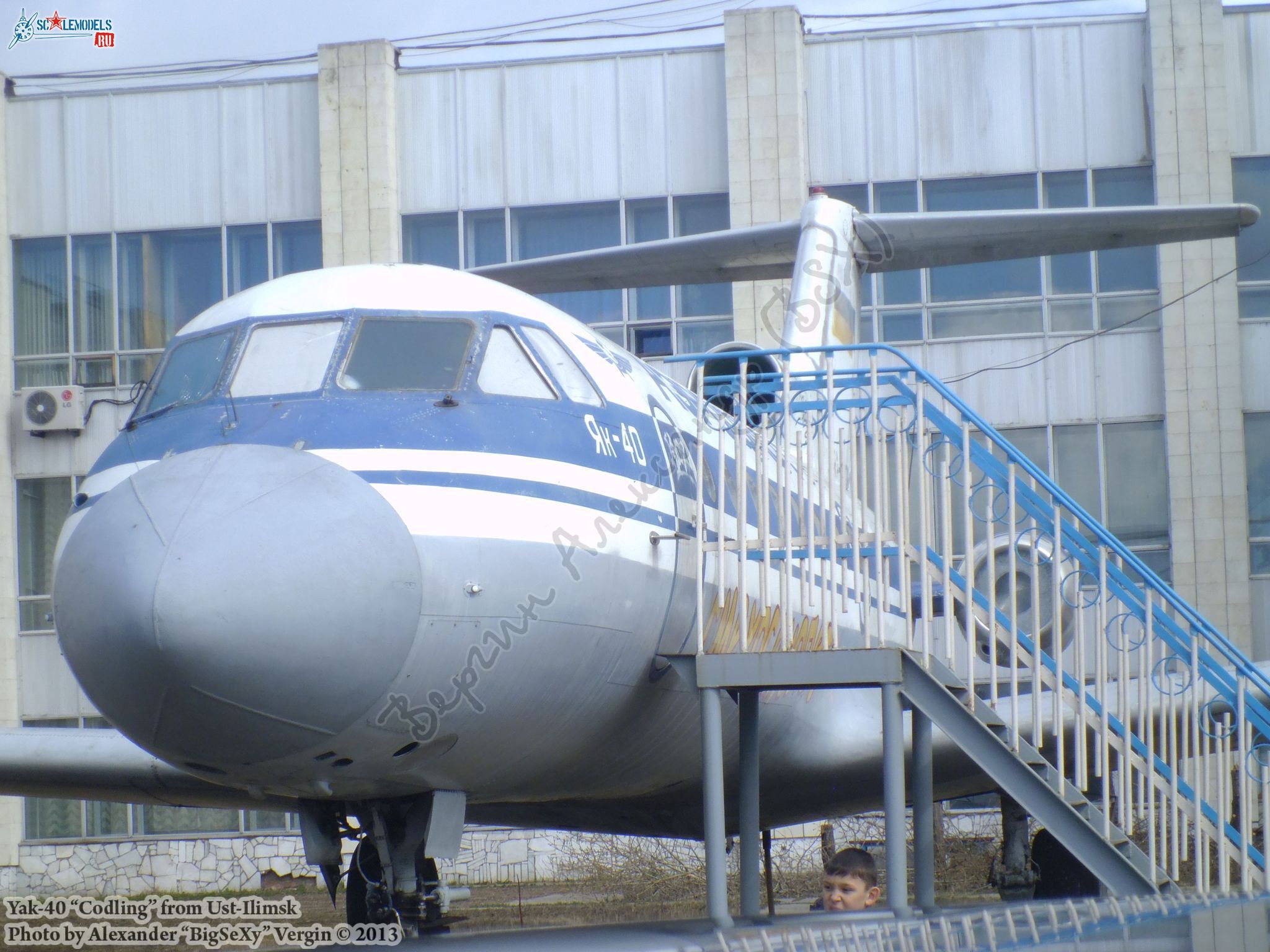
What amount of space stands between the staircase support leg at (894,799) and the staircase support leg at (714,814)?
74 cm

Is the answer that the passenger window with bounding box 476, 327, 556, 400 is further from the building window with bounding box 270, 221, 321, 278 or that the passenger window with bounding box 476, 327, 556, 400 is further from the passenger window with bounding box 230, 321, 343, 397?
the building window with bounding box 270, 221, 321, 278

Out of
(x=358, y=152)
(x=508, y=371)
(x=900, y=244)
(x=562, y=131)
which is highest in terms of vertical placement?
(x=562, y=131)

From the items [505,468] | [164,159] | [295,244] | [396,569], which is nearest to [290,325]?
[505,468]

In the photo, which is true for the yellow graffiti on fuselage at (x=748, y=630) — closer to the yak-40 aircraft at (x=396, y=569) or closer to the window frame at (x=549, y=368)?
the yak-40 aircraft at (x=396, y=569)

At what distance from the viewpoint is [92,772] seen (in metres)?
10.2

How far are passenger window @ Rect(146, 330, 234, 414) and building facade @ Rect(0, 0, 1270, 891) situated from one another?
59.8ft

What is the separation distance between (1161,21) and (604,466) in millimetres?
20969


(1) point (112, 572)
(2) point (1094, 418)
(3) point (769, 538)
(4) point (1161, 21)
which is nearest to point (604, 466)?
(3) point (769, 538)

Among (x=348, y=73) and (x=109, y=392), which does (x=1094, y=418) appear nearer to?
(x=348, y=73)

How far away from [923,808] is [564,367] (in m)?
2.86

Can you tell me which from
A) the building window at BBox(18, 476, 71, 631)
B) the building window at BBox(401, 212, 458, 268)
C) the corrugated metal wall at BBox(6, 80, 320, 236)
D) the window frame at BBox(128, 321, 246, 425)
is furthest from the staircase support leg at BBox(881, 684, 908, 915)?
the building window at BBox(18, 476, 71, 631)

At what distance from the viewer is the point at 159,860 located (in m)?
25.6

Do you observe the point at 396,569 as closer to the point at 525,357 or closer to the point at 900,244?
the point at 525,357

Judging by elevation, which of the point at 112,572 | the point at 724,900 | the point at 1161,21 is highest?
the point at 1161,21
